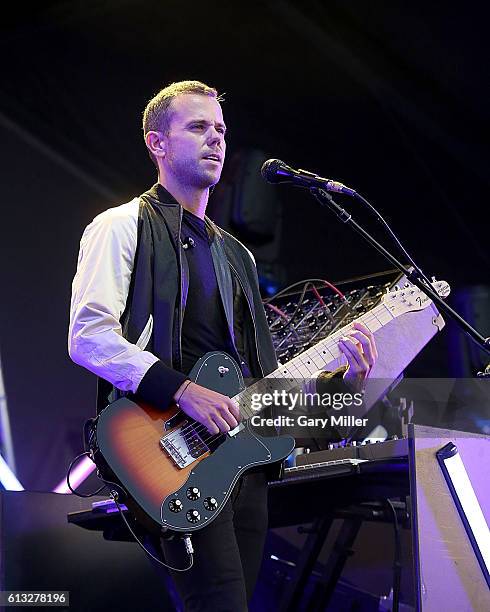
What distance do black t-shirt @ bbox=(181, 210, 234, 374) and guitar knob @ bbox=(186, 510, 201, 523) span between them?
1.27 feet

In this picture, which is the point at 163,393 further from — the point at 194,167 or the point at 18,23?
the point at 18,23

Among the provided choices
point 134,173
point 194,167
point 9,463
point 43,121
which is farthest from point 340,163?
point 194,167

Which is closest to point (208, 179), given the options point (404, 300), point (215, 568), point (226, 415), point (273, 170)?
point (273, 170)

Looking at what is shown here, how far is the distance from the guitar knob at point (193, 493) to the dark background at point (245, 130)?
2899 mm

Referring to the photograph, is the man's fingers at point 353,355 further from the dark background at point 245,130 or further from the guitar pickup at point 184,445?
the dark background at point 245,130

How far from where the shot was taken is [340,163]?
5461mm

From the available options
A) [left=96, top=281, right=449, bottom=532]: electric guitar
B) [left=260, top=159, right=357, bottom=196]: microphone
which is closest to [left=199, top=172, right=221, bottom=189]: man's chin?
[left=260, top=159, right=357, bottom=196]: microphone

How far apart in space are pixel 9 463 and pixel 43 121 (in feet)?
6.44

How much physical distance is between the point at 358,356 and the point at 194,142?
2.54 feet

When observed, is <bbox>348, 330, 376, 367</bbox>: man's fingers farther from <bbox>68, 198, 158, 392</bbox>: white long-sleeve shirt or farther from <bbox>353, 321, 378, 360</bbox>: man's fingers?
<bbox>68, 198, 158, 392</bbox>: white long-sleeve shirt

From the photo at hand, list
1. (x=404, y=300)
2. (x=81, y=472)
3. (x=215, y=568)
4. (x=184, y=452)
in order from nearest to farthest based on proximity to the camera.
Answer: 1. (x=215, y=568)
2. (x=184, y=452)
3. (x=404, y=300)
4. (x=81, y=472)

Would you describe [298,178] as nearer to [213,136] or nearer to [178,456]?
[213,136]

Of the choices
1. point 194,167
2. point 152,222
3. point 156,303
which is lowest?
point 156,303

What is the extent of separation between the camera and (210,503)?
1.95 meters
